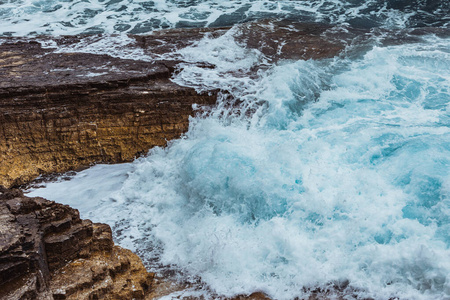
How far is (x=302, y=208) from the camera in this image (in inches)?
176

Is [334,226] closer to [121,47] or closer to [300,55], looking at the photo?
[300,55]

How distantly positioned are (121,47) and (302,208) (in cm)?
522

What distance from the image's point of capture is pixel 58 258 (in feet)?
10.9

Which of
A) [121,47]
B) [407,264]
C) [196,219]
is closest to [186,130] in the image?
[196,219]

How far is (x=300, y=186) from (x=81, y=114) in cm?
351

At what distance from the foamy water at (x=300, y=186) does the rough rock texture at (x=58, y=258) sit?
66cm

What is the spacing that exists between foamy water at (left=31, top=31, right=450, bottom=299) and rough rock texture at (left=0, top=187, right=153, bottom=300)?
0.66 metres

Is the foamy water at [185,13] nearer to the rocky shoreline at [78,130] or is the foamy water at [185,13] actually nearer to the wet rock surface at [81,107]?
the rocky shoreline at [78,130]

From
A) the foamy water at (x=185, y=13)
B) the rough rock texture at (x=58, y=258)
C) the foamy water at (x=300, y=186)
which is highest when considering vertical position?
the foamy water at (x=185, y=13)

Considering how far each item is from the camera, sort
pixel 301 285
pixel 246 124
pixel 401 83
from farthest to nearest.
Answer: pixel 401 83, pixel 246 124, pixel 301 285

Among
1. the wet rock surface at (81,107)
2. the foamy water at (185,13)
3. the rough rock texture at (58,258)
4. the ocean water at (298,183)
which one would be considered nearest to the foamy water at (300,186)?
the ocean water at (298,183)

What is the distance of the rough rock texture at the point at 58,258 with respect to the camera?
9.36 feet

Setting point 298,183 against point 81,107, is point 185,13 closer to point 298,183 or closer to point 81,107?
point 81,107

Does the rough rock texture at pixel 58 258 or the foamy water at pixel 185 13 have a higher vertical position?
the foamy water at pixel 185 13
